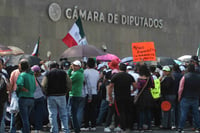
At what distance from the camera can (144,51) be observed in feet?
53.7

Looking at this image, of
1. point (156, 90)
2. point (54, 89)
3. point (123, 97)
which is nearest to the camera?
point (54, 89)

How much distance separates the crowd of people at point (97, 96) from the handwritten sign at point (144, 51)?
53 cm

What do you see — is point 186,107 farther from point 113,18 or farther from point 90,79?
point 113,18

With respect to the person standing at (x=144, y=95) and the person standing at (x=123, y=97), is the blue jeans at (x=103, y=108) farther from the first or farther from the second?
the person standing at (x=123, y=97)

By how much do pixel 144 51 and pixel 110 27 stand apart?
1069cm

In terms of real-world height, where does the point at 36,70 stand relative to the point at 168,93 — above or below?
above

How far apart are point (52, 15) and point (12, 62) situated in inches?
314

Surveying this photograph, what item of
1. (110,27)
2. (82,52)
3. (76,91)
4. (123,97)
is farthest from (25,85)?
(110,27)

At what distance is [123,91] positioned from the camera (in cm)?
1207

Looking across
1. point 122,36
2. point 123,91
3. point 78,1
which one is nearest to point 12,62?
point 123,91

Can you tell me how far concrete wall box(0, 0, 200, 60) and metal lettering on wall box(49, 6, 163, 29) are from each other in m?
0.18

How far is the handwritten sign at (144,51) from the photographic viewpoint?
16219 mm

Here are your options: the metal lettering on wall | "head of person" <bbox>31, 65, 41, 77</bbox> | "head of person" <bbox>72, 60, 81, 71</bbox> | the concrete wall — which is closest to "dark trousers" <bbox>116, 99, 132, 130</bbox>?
"head of person" <bbox>72, 60, 81, 71</bbox>

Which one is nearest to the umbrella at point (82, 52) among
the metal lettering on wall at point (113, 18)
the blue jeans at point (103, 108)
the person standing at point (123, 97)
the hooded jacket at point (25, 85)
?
the blue jeans at point (103, 108)
